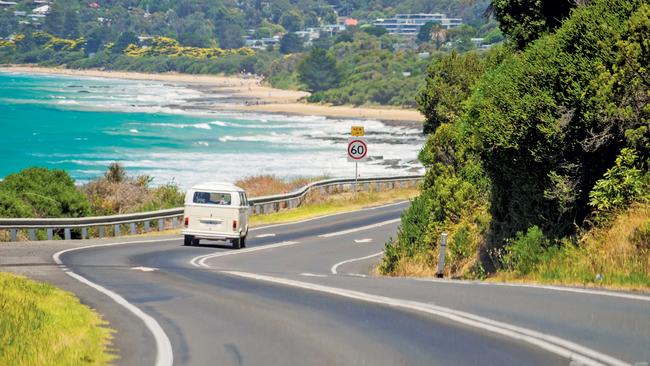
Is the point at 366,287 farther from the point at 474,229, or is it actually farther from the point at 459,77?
the point at 459,77

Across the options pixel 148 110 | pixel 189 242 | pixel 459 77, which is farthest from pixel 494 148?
pixel 148 110

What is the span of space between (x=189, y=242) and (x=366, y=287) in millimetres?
15806

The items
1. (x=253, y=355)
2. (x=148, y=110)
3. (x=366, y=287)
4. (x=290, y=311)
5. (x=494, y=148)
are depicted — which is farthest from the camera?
(x=148, y=110)

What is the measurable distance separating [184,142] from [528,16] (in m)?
90.5

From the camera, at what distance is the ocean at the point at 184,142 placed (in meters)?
87.2

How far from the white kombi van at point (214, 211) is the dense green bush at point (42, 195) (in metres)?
6.79

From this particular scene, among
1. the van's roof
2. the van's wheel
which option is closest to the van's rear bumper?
the van's wheel

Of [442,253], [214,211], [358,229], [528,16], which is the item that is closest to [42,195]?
[214,211]

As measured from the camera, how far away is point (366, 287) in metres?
16.9

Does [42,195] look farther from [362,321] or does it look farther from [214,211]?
[362,321]

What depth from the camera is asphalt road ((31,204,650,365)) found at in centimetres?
1050

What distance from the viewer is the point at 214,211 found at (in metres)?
30.4

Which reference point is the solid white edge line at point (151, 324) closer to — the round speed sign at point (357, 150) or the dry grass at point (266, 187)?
the round speed sign at point (357, 150)

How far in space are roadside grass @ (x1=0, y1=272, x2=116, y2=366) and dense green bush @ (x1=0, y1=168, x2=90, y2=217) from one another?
19.2 meters
